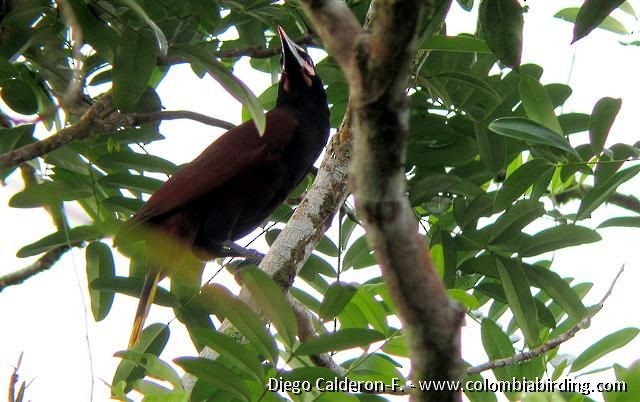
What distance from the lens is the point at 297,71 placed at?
2.90 metres

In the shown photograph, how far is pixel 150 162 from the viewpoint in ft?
7.81

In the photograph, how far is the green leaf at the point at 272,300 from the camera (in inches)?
61.0

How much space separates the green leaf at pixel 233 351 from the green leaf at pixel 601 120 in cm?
93

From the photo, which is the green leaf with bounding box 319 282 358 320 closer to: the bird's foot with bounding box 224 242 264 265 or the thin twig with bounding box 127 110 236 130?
the thin twig with bounding box 127 110 236 130

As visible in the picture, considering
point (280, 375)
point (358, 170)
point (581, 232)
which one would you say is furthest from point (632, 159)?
point (358, 170)

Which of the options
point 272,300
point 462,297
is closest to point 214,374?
point 272,300

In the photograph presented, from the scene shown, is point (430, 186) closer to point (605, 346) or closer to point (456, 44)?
point (456, 44)

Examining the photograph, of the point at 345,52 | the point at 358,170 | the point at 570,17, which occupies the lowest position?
the point at 358,170

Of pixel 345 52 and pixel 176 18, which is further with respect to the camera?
pixel 176 18

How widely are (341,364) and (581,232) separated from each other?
0.66 m

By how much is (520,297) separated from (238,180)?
1.03m

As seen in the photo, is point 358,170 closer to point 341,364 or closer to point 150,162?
point 341,364

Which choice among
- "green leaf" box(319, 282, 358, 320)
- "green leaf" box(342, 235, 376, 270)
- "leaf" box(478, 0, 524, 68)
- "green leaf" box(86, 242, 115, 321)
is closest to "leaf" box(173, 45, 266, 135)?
"green leaf" box(319, 282, 358, 320)

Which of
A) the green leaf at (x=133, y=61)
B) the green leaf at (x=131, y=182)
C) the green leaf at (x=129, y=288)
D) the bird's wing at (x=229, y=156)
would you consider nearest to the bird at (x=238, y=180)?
the bird's wing at (x=229, y=156)
